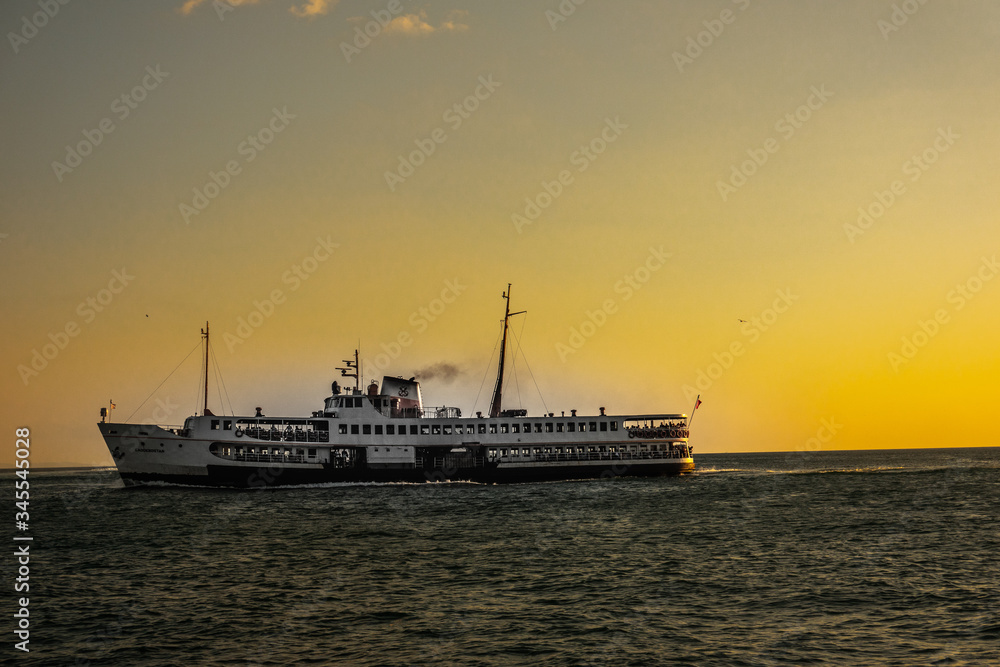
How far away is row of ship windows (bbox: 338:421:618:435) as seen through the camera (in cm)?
7175

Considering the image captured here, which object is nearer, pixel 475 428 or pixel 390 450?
pixel 390 450

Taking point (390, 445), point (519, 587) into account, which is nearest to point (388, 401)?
point (390, 445)

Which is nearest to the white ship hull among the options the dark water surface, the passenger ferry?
the passenger ferry

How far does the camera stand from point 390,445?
7212 cm

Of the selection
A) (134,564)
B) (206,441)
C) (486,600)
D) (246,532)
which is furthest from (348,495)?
(486,600)

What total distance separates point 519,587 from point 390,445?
4727 centimetres

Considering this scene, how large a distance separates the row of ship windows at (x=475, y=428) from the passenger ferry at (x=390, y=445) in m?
0.10

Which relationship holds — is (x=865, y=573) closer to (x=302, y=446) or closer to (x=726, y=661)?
(x=726, y=661)

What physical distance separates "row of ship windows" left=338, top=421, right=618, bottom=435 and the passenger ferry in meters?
0.10

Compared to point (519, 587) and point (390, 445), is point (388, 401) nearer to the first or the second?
point (390, 445)

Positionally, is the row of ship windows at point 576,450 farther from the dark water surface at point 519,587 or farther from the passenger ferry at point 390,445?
the dark water surface at point 519,587

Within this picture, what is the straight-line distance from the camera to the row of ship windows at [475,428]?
71.8 meters

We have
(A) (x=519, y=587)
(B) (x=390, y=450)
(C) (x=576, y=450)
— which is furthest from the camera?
(C) (x=576, y=450)

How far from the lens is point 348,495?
62.9 metres
